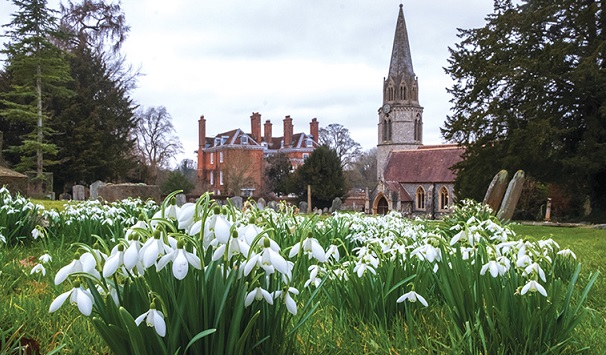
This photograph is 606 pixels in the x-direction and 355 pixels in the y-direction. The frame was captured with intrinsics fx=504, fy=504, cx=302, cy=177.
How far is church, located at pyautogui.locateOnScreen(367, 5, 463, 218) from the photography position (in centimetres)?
4656

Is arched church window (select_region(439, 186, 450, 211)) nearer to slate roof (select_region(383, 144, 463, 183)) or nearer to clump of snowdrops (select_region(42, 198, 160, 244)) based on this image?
slate roof (select_region(383, 144, 463, 183))

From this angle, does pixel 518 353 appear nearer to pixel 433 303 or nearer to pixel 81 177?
pixel 433 303

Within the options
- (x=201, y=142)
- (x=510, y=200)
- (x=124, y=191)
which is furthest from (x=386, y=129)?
(x=124, y=191)

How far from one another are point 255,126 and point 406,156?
61.2ft

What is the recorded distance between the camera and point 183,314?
1.91m

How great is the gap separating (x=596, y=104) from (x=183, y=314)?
2568cm

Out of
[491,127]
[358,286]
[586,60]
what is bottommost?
[358,286]

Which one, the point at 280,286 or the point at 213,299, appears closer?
the point at 213,299

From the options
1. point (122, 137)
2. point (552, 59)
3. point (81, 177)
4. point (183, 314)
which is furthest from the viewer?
point (122, 137)

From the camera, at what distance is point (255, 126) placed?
5972 cm

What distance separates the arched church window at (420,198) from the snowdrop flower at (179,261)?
47670mm

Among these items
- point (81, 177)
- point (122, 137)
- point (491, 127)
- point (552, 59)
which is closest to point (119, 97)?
point (122, 137)

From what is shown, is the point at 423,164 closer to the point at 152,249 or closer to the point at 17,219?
the point at 17,219

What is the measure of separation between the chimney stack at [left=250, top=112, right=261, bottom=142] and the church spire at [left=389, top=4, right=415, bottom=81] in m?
16.4
